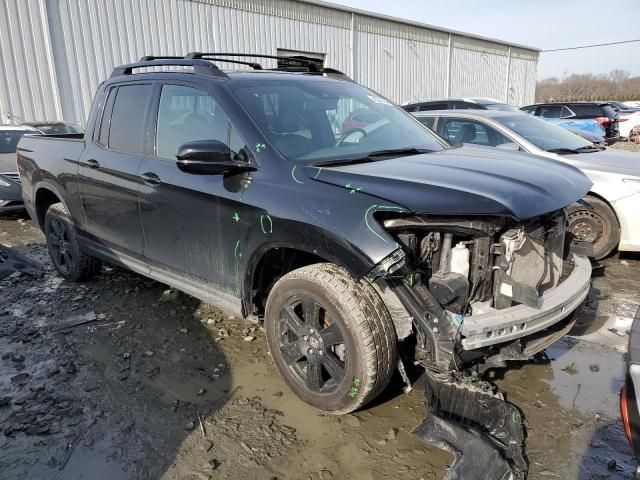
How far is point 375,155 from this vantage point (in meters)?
3.15

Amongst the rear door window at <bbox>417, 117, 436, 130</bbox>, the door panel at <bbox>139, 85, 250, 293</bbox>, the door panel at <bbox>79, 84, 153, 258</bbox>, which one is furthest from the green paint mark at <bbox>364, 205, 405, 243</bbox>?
the rear door window at <bbox>417, 117, 436, 130</bbox>

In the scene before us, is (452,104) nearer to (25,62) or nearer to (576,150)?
(576,150)

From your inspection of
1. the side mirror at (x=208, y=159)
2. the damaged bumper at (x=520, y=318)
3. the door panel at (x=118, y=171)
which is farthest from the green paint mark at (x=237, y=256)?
the damaged bumper at (x=520, y=318)

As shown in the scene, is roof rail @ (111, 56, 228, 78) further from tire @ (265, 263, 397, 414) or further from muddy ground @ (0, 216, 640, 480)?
muddy ground @ (0, 216, 640, 480)

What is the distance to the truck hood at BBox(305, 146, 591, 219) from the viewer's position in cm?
234

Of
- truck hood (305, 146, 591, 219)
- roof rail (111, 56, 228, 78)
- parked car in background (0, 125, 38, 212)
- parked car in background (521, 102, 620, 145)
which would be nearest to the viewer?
truck hood (305, 146, 591, 219)

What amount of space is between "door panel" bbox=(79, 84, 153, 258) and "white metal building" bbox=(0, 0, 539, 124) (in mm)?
9384

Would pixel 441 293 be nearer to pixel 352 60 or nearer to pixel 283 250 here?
pixel 283 250

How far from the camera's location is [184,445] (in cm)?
268

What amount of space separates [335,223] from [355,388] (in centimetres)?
90

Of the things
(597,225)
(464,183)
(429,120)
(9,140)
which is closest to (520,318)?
(464,183)

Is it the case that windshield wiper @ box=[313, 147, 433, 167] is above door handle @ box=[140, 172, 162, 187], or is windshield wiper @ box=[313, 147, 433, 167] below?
above

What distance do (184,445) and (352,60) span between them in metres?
17.9

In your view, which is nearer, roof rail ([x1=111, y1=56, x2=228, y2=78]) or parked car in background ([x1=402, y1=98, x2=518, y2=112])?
roof rail ([x1=111, y1=56, x2=228, y2=78])
